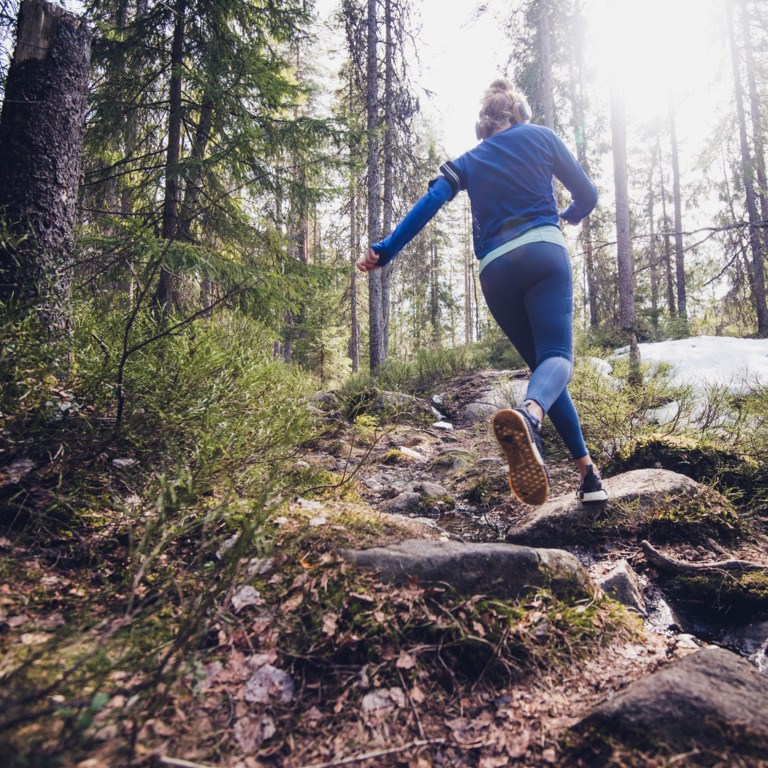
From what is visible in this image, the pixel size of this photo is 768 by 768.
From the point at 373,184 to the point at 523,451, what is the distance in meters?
10.5

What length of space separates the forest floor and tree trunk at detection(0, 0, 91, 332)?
5.19ft

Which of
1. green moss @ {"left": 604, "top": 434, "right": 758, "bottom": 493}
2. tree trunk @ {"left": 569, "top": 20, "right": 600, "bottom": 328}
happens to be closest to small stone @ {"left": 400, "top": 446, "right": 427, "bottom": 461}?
green moss @ {"left": 604, "top": 434, "right": 758, "bottom": 493}

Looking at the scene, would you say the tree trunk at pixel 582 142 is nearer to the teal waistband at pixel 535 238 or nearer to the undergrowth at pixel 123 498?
the teal waistband at pixel 535 238

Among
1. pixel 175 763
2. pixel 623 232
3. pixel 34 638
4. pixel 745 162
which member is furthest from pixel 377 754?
pixel 745 162

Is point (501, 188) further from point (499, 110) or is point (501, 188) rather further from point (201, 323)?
point (201, 323)

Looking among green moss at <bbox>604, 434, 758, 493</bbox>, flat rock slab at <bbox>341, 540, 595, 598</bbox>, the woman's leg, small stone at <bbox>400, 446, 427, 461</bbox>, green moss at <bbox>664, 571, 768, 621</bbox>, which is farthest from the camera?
small stone at <bbox>400, 446, 427, 461</bbox>

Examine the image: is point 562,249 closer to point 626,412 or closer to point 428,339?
point 626,412

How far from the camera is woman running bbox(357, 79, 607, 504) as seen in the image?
2.25 meters

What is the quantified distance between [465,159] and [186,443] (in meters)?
2.37

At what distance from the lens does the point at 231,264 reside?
191 inches

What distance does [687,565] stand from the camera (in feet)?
6.78

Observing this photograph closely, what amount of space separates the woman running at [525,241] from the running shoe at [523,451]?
0.19 m

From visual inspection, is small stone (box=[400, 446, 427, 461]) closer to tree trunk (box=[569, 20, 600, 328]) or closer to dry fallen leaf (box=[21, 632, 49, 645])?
dry fallen leaf (box=[21, 632, 49, 645])

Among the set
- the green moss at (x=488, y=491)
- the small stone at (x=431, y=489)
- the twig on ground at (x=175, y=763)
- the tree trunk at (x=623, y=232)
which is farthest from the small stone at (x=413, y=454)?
the tree trunk at (x=623, y=232)
